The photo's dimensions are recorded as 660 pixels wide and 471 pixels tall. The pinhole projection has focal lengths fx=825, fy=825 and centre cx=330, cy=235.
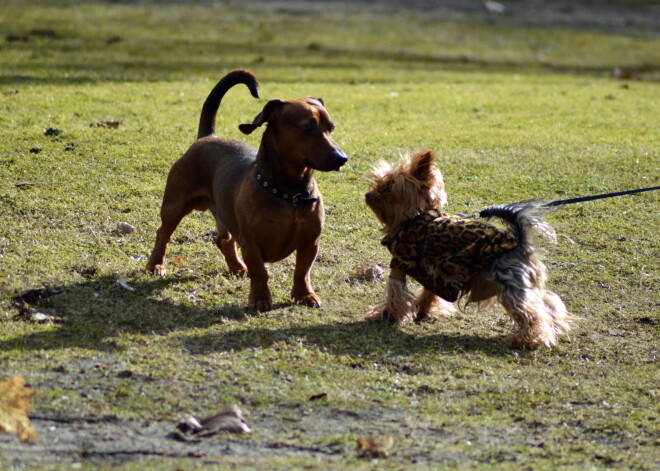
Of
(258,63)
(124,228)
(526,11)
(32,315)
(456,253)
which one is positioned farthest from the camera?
Answer: (526,11)

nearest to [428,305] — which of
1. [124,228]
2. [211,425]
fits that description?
[211,425]

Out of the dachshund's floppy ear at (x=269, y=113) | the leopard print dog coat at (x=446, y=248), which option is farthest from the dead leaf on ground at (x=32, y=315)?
the leopard print dog coat at (x=446, y=248)

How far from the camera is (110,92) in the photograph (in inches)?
505

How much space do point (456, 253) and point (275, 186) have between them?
1.39 metres

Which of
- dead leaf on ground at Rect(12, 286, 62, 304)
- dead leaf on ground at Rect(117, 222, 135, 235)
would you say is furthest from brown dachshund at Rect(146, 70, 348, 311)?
dead leaf on ground at Rect(12, 286, 62, 304)

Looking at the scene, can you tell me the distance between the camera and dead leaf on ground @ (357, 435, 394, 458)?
13.6 ft

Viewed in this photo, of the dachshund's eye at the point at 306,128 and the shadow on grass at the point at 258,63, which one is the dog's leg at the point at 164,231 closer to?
the dachshund's eye at the point at 306,128

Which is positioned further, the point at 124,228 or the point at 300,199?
the point at 124,228

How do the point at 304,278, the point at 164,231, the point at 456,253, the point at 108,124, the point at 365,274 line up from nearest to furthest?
the point at 456,253, the point at 304,278, the point at 164,231, the point at 365,274, the point at 108,124

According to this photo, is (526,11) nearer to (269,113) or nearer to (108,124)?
(108,124)

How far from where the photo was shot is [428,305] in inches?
253

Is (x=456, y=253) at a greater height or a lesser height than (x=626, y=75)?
lesser

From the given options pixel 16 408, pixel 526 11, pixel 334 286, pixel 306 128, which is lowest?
pixel 334 286

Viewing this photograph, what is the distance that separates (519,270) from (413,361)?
3.41 ft
